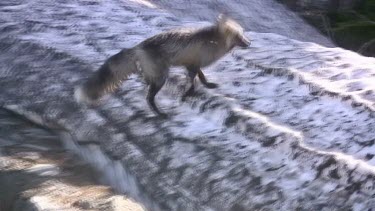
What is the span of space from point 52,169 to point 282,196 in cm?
96

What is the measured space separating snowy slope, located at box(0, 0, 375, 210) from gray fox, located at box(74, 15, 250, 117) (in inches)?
3.7

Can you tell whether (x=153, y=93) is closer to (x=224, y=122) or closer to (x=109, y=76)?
(x=109, y=76)

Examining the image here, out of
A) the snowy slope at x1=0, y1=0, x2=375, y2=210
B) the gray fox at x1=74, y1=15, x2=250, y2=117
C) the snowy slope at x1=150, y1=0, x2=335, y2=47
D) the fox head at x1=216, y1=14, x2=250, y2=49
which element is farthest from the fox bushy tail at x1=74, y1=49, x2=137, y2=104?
the snowy slope at x1=150, y1=0, x2=335, y2=47

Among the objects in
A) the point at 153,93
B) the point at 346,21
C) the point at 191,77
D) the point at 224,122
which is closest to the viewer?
the point at 224,122

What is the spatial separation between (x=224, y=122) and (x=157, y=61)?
385 millimetres

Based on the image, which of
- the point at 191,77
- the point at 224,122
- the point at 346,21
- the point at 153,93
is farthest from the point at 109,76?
the point at 346,21

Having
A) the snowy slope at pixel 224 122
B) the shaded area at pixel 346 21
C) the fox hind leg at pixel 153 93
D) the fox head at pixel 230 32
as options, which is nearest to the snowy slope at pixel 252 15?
the shaded area at pixel 346 21

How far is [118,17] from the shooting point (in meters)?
4.29

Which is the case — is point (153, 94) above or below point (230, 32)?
below

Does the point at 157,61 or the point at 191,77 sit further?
the point at 191,77

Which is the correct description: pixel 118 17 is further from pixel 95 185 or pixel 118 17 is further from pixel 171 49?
pixel 95 185

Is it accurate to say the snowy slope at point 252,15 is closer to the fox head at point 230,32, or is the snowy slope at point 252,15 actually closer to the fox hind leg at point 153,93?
the fox head at point 230,32

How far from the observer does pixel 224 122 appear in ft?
9.89

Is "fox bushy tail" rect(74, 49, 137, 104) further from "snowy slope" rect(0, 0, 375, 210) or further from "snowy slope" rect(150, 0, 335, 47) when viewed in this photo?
"snowy slope" rect(150, 0, 335, 47)
